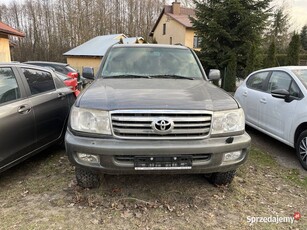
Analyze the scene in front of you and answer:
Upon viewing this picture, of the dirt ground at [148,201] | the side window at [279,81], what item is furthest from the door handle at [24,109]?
the side window at [279,81]

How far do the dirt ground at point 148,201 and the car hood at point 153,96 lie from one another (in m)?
1.15

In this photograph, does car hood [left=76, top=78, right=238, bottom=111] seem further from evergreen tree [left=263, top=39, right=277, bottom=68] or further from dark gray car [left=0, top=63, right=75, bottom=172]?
evergreen tree [left=263, top=39, right=277, bottom=68]

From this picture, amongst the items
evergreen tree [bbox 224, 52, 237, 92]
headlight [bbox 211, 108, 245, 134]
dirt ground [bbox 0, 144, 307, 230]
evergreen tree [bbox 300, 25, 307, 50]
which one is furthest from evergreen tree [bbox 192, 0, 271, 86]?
evergreen tree [bbox 300, 25, 307, 50]

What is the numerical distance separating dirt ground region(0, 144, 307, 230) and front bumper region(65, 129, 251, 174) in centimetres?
51

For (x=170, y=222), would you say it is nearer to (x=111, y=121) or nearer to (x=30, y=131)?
(x=111, y=121)

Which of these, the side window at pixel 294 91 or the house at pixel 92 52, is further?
the house at pixel 92 52

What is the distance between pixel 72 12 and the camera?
42.1 metres

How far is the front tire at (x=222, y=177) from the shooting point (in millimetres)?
3531

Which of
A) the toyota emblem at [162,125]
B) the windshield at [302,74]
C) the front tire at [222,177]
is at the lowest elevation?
the front tire at [222,177]

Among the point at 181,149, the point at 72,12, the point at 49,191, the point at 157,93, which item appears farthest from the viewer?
the point at 72,12

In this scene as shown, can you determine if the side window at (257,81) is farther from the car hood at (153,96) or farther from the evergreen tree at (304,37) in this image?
the evergreen tree at (304,37)

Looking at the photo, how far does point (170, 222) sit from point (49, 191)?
161cm

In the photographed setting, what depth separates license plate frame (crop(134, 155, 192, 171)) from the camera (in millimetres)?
2885

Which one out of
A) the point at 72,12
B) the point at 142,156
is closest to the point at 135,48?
the point at 142,156
